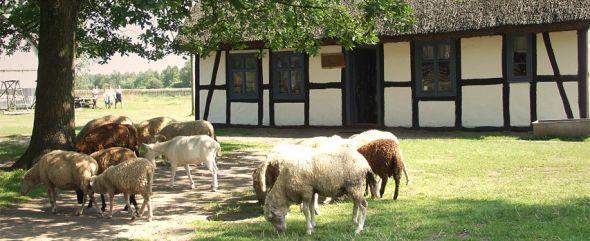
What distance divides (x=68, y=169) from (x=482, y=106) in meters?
12.2

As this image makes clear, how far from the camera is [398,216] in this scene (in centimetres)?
762

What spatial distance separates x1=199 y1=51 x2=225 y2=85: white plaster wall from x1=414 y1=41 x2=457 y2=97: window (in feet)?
21.2

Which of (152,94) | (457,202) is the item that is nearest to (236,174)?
(457,202)

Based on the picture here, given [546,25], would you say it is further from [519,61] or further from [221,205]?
[221,205]

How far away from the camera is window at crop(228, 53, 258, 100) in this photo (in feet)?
70.6

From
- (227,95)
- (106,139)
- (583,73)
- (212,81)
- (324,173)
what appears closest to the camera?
(324,173)

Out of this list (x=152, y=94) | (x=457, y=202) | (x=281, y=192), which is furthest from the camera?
(x=152, y=94)

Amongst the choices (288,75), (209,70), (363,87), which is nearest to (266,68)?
(288,75)

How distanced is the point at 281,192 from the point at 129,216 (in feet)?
8.47

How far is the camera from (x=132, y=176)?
814cm

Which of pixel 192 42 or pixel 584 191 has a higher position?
pixel 192 42

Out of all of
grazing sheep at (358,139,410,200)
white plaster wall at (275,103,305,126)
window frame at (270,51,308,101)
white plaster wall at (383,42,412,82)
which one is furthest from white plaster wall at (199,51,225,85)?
grazing sheep at (358,139,410,200)

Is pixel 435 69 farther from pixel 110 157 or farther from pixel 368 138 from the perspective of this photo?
pixel 110 157

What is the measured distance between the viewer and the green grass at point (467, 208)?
22.2 feet
